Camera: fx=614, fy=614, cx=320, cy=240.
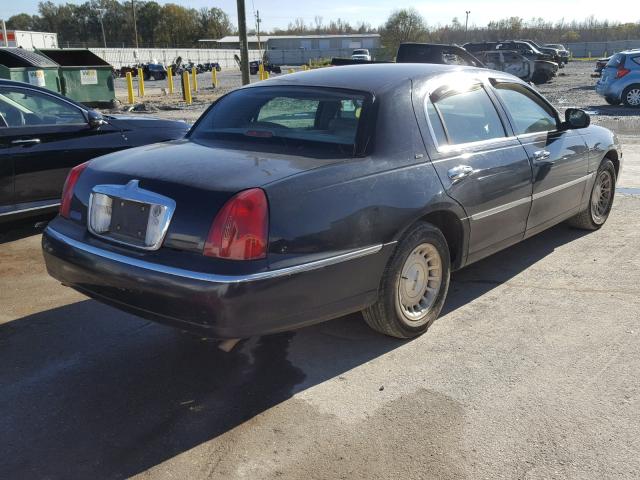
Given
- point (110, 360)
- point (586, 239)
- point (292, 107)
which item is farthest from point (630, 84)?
point (110, 360)

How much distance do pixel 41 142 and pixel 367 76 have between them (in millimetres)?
3603

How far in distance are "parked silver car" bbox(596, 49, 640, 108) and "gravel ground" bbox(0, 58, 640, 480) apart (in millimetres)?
14836

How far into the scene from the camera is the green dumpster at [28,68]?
14758 mm

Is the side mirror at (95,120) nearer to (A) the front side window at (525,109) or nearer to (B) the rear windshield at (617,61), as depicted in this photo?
(A) the front side window at (525,109)

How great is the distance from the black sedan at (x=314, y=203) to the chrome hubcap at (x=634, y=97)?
48.7ft

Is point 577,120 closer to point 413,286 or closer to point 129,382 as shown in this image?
point 413,286

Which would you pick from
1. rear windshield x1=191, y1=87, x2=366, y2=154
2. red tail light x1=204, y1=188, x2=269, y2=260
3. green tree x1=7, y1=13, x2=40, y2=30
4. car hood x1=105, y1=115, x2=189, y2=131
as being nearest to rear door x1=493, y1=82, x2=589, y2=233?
rear windshield x1=191, y1=87, x2=366, y2=154

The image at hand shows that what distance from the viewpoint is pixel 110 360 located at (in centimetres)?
360

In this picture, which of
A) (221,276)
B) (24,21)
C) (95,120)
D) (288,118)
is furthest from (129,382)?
(24,21)

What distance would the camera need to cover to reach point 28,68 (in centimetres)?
1512

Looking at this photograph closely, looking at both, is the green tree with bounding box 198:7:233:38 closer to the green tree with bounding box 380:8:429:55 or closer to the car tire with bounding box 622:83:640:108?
the green tree with bounding box 380:8:429:55

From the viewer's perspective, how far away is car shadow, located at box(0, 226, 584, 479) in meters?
2.76

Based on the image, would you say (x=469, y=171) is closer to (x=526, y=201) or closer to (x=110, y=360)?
(x=526, y=201)

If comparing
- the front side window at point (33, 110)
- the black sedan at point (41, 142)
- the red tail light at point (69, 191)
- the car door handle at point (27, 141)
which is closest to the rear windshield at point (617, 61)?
the black sedan at point (41, 142)
